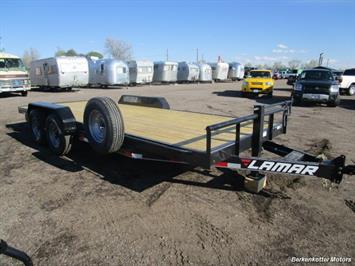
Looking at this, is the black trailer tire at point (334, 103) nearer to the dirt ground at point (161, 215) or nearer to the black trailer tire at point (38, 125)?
the dirt ground at point (161, 215)

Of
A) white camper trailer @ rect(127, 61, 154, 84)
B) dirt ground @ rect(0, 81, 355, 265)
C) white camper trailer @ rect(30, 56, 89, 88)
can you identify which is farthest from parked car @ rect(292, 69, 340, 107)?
white camper trailer @ rect(127, 61, 154, 84)

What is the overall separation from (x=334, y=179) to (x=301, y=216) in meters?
0.61

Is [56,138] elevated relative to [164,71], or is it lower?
lower

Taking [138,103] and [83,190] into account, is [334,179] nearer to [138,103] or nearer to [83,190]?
[83,190]

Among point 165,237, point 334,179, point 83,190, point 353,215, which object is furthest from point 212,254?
point 83,190

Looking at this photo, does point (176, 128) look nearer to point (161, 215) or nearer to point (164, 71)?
point (161, 215)

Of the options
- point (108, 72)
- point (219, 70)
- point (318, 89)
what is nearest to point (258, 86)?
point (318, 89)

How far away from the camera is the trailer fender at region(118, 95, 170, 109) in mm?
6809

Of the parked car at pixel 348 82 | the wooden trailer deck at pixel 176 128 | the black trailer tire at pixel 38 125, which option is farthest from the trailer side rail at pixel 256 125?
the parked car at pixel 348 82

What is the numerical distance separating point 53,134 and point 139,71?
25.6 m

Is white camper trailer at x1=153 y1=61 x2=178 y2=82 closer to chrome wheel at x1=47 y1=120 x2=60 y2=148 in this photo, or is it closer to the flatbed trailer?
the flatbed trailer

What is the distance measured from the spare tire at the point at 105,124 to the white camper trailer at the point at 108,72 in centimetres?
2255

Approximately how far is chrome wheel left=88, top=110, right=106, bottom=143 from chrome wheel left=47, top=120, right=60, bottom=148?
51.4 inches

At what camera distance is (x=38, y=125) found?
19.7 ft
